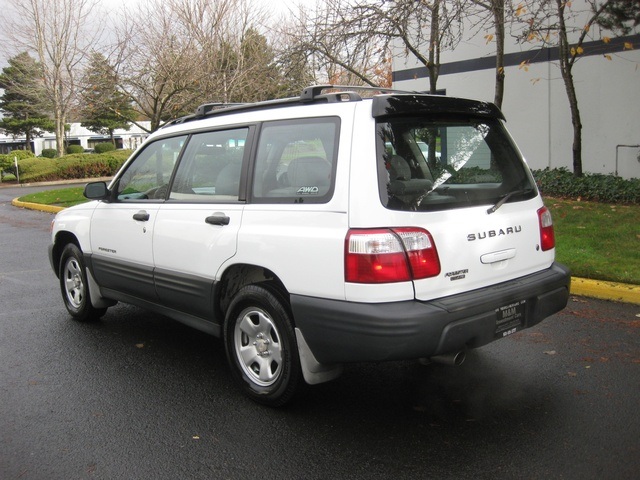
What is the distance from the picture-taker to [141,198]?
5.07 m

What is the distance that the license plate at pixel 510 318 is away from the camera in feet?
11.8

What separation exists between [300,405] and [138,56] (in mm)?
A: 16552

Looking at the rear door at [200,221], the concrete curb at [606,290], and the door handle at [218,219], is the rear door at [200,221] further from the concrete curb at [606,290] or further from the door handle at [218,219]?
the concrete curb at [606,290]

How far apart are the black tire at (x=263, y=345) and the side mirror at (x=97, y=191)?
195cm

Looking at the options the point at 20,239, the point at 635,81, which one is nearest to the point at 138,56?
the point at 20,239

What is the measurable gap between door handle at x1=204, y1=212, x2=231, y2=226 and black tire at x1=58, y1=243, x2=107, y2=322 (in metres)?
2.14

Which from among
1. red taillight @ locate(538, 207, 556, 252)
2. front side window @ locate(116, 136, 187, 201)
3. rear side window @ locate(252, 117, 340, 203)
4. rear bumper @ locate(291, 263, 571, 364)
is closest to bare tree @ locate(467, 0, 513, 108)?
red taillight @ locate(538, 207, 556, 252)

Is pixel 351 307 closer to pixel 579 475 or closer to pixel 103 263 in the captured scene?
pixel 579 475

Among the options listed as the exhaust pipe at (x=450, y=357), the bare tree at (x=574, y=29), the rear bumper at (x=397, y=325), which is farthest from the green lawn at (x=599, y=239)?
the exhaust pipe at (x=450, y=357)

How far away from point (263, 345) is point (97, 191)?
2335mm

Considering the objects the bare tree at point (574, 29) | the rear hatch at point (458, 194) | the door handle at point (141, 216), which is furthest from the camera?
the bare tree at point (574, 29)

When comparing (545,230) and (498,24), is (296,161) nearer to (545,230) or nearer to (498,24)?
(545,230)

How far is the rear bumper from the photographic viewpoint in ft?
A: 10.6

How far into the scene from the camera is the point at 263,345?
3945mm
